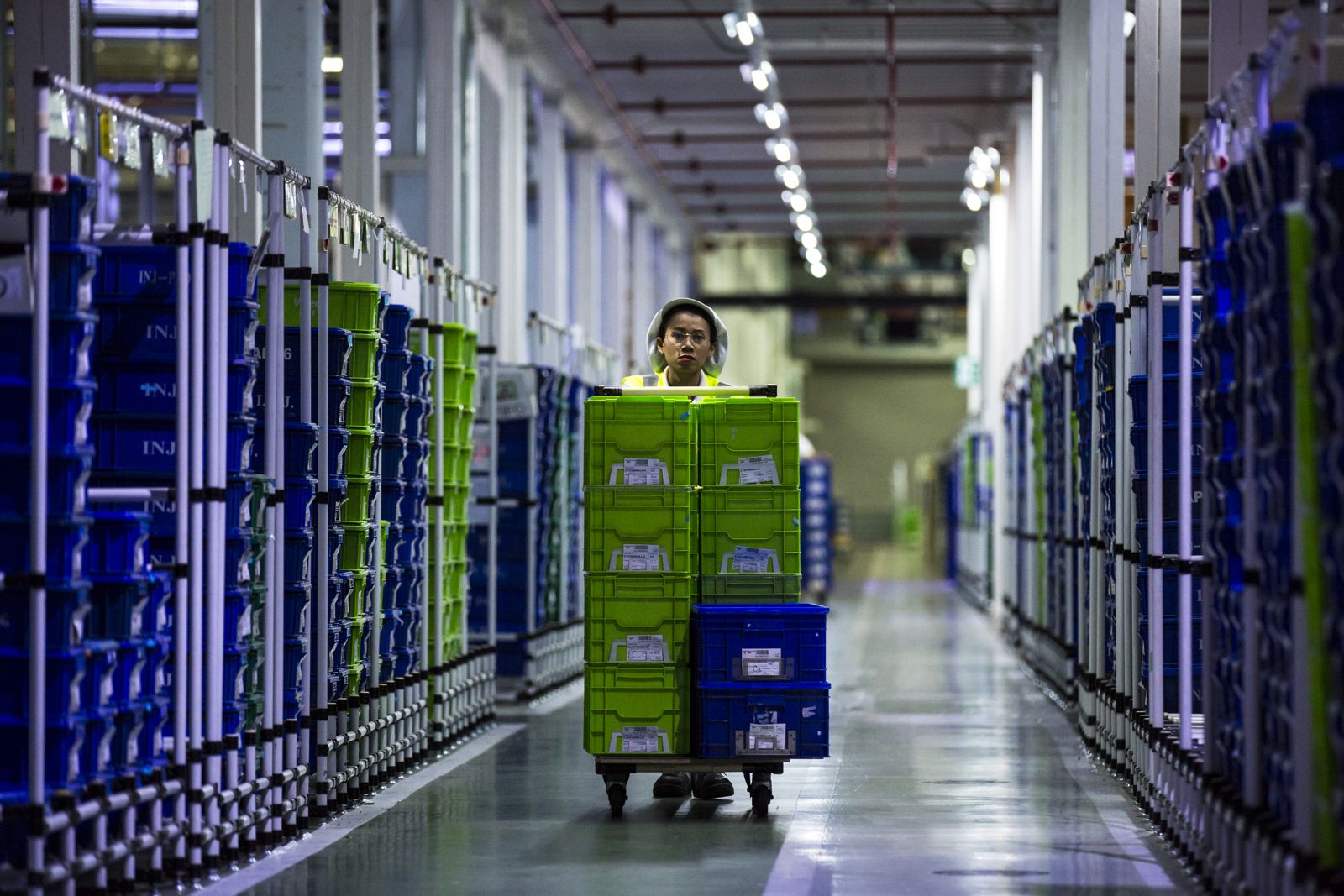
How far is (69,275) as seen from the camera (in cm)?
670

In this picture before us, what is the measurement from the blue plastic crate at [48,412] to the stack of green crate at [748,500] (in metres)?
3.64

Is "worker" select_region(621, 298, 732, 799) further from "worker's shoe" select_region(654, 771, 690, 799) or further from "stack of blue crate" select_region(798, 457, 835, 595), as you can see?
"stack of blue crate" select_region(798, 457, 835, 595)

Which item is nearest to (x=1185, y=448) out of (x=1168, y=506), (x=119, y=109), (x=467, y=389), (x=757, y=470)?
(x=1168, y=506)

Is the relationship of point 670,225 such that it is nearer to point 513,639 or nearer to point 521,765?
point 513,639

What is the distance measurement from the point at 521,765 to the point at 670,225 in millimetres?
27511

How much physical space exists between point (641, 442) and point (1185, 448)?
2.54 m

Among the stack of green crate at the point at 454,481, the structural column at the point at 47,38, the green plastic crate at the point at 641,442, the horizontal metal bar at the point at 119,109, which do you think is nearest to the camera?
the horizontal metal bar at the point at 119,109

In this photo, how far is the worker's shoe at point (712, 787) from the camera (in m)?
10.1

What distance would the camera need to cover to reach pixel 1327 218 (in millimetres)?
5496

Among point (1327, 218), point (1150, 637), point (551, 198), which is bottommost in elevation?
point (1150, 637)

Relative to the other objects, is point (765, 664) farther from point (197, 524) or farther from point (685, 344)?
point (197, 524)

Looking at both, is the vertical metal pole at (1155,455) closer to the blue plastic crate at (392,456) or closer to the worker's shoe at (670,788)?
the worker's shoe at (670,788)

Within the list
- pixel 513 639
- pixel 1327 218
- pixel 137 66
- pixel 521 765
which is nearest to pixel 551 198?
pixel 137 66

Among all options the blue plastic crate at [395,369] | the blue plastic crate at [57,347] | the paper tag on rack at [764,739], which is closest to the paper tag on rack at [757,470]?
the paper tag on rack at [764,739]
